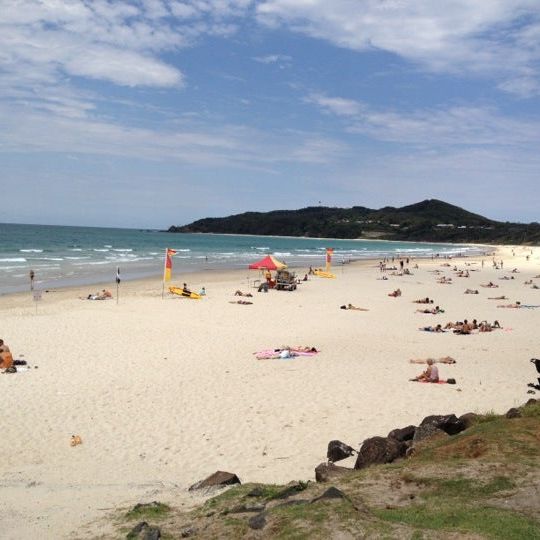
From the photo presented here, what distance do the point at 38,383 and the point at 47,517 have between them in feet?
20.5

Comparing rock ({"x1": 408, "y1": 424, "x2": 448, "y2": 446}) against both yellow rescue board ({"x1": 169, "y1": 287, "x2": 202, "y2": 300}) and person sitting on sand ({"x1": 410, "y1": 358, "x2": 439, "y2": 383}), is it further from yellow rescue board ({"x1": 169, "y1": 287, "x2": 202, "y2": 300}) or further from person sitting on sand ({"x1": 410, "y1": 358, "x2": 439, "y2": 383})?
yellow rescue board ({"x1": 169, "y1": 287, "x2": 202, "y2": 300})

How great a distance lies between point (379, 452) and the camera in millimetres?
7184

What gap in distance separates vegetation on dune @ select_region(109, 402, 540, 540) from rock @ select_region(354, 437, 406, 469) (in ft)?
1.31

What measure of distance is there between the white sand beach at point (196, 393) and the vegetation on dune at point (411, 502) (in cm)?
103

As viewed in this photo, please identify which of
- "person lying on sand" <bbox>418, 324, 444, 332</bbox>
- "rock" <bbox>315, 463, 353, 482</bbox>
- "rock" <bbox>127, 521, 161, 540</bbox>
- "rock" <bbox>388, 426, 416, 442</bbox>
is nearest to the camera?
"rock" <bbox>127, 521, 161, 540</bbox>

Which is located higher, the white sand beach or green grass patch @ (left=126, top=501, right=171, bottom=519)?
green grass patch @ (left=126, top=501, right=171, bottom=519)

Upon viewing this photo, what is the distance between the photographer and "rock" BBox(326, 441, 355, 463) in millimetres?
8102

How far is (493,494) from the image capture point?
5430 mm

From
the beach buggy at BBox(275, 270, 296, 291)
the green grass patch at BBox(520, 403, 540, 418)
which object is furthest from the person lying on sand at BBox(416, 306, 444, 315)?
the green grass patch at BBox(520, 403, 540, 418)

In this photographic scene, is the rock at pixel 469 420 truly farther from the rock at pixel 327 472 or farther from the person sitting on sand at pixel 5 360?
the person sitting on sand at pixel 5 360

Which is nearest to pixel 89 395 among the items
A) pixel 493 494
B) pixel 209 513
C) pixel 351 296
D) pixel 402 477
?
pixel 209 513

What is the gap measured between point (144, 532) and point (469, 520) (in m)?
2.93

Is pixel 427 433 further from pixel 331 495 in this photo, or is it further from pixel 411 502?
pixel 331 495

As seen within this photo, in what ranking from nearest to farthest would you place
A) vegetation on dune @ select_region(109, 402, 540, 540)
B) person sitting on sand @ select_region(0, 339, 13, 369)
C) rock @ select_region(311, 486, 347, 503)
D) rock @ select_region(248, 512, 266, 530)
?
vegetation on dune @ select_region(109, 402, 540, 540)
rock @ select_region(248, 512, 266, 530)
rock @ select_region(311, 486, 347, 503)
person sitting on sand @ select_region(0, 339, 13, 369)
